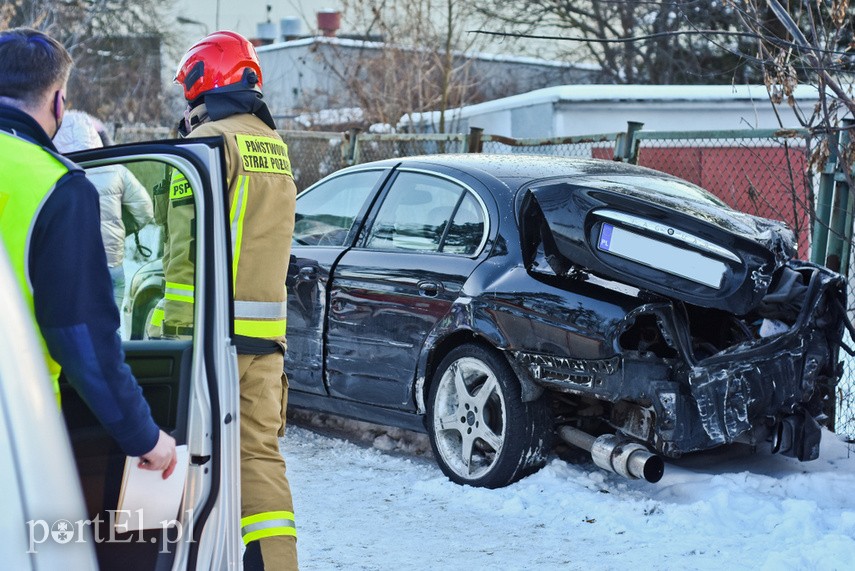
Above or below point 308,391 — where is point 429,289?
above

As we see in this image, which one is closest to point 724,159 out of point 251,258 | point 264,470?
point 251,258

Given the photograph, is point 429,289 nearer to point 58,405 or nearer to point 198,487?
point 198,487

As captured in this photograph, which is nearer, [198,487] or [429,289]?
[198,487]

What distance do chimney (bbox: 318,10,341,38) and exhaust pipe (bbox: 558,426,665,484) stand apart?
1266 centimetres

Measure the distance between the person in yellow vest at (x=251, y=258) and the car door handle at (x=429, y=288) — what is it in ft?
5.99

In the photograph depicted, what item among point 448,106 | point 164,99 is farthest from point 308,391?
point 164,99

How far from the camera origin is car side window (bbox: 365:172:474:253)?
585 centimetres

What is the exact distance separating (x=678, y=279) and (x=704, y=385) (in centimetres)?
48

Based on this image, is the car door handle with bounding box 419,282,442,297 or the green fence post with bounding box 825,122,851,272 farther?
the green fence post with bounding box 825,122,851,272

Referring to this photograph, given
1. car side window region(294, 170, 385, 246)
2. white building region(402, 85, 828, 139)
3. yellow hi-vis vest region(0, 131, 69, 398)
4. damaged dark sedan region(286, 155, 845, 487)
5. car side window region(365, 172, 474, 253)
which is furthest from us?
white building region(402, 85, 828, 139)

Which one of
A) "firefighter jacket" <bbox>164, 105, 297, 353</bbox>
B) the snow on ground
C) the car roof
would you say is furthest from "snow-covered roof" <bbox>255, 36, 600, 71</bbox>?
"firefighter jacket" <bbox>164, 105, 297, 353</bbox>

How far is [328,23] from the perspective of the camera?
17.8 metres

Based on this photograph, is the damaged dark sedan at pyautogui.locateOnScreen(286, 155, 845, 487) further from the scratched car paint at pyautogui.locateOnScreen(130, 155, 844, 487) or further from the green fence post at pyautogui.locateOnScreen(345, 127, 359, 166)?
the green fence post at pyautogui.locateOnScreen(345, 127, 359, 166)

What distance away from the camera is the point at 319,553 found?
4676 millimetres
